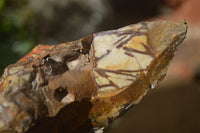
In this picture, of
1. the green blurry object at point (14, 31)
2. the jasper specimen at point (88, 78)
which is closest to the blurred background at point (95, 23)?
the green blurry object at point (14, 31)

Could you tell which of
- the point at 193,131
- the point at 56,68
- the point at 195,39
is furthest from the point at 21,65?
the point at 195,39

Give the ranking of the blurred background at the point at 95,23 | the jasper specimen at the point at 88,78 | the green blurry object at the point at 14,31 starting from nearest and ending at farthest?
1. the jasper specimen at the point at 88,78
2. the blurred background at the point at 95,23
3. the green blurry object at the point at 14,31

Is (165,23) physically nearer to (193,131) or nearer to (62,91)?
(62,91)

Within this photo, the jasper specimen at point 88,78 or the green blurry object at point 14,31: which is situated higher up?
the green blurry object at point 14,31

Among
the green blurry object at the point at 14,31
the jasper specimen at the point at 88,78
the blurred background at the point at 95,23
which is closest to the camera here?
the jasper specimen at the point at 88,78

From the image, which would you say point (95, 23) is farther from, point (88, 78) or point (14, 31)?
point (88, 78)

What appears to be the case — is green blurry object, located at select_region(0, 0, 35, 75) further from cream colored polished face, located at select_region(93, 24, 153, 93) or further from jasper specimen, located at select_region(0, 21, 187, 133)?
cream colored polished face, located at select_region(93, 24, 153, 93)

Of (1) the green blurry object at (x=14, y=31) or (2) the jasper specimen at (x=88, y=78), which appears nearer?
(2) the jasper specimen at (x=88, y=78)

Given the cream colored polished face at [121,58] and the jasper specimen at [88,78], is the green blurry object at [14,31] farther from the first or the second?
the cream colored polished face at [121,58]
